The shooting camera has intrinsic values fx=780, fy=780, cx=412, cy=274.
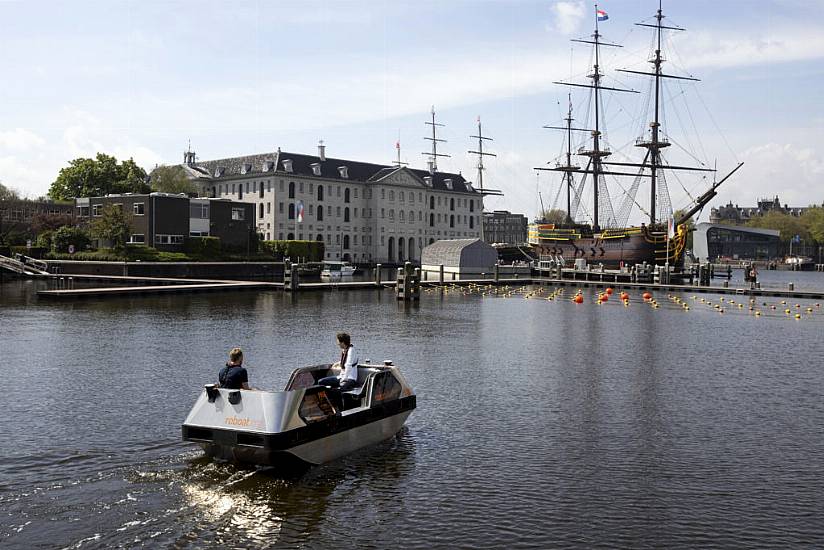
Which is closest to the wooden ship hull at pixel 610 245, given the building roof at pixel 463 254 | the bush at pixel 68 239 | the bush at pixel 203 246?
the building roof at pixel 463 254

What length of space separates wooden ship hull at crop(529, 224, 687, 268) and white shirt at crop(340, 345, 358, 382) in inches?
3134

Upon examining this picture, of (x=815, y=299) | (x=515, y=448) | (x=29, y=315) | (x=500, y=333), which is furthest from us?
(x=815, y=299)

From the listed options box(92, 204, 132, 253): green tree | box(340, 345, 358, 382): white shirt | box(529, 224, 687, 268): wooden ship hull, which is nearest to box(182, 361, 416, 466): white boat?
box(340, 345, 358, 382): white shirt

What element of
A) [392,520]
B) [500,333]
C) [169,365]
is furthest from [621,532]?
[500,333]

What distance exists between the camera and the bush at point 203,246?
304 ft

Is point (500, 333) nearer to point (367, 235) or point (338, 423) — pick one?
point (338, 423)

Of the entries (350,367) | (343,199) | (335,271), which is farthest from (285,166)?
(350,367)

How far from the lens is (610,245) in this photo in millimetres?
107375

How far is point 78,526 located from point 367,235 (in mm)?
137969

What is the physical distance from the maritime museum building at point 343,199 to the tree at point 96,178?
19.1m

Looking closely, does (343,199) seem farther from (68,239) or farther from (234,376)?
(234,376)

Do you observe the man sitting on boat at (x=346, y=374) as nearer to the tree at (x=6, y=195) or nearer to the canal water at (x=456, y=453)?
the canal water at (x=456, y=453)

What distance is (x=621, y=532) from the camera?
12156 mm

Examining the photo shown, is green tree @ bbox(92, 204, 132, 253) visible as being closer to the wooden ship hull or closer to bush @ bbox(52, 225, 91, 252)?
bush @ bbox(52, 225, 91, 252)
